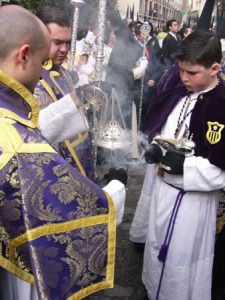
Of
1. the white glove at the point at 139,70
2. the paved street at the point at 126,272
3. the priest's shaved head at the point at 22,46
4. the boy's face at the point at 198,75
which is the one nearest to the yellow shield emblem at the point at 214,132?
the boy's face at the point at 198,75

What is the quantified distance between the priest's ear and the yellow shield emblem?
1.28 m

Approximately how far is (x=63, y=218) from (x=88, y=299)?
1.76 metres

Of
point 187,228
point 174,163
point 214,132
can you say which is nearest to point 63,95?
point 174,163

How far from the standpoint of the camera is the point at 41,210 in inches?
51.8

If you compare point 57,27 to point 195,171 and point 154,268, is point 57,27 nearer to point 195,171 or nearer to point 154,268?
point 195,171

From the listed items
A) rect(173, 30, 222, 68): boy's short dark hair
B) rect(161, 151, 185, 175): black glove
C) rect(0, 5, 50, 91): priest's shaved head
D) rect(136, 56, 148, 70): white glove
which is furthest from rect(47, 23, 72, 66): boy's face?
rect(136, 56, 148, 70): white glove

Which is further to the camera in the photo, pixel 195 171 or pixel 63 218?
pixel 195 171

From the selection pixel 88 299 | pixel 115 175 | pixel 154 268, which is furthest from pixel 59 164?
pixel 88 299

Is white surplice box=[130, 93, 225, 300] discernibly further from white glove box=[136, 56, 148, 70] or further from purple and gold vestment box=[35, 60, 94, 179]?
white glove box=[136, 56, 148, 70]

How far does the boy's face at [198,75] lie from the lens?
217 cm

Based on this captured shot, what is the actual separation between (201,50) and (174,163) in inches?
27.3

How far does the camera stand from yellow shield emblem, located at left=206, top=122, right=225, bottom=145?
2.17 meters

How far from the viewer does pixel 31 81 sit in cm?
137

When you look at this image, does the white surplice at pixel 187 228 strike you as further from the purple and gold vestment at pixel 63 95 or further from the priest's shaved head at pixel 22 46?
the priest's shaved head at pixel 22 46
